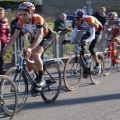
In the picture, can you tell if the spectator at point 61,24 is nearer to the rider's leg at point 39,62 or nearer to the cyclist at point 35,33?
the cyclist at point 35,33

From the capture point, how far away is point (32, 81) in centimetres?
780

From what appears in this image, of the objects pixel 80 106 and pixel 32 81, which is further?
pixel 80 106

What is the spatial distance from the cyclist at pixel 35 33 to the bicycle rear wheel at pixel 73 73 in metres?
1.59

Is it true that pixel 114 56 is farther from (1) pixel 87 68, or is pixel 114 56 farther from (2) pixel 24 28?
(2) pixel 24 28

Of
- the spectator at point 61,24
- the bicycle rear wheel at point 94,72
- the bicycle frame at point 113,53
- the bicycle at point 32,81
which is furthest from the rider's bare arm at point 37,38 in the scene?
the spectator at point 61,24

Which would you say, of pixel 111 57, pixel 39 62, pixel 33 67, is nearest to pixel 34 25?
pixel 39 62

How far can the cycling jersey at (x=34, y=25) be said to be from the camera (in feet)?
24.9

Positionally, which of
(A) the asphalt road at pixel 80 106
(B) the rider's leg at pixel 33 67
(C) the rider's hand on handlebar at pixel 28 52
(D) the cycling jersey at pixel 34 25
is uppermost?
(D) the cycling jersey at pixel 34 25

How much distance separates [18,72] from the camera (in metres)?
7.23

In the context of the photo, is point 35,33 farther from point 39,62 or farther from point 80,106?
point 80,106

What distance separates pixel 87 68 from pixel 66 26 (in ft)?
15.3

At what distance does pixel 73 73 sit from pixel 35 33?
228 centimetres

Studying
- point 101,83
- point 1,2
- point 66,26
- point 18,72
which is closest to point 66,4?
point 1,2

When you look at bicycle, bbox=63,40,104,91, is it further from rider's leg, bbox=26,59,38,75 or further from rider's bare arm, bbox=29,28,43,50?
rider's bare arm, bbox=29,28,43,50
